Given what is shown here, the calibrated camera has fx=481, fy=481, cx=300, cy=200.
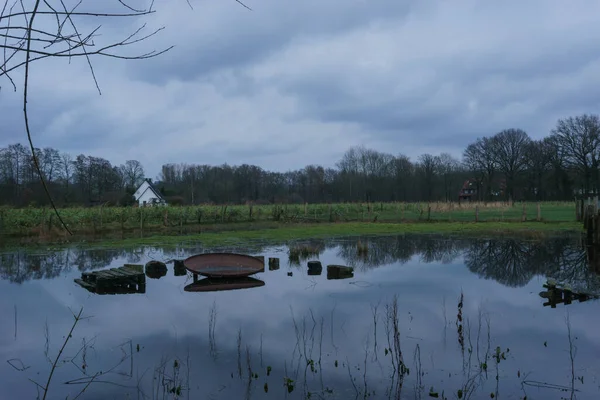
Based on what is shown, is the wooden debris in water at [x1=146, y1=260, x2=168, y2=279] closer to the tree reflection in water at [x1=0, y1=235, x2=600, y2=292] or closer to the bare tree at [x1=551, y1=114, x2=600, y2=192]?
the tree reflection in water at [x1=0, y1=235, x2=600, y2=292]

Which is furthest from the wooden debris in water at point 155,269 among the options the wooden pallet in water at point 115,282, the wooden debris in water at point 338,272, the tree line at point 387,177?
the tree line at point 387,177

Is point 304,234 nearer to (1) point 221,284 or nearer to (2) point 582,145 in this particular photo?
(1) point 221,284

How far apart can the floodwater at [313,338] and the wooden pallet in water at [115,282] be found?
0.42 metres

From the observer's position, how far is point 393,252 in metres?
21.8

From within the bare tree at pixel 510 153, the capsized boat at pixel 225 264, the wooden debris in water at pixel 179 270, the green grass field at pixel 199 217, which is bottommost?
the wooden debris in water at pixel 179 270

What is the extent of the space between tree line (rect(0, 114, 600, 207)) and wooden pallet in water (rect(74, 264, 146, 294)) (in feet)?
121

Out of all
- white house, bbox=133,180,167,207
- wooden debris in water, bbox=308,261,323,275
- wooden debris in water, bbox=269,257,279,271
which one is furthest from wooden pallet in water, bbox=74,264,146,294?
white house, bbox=133,180,167,207

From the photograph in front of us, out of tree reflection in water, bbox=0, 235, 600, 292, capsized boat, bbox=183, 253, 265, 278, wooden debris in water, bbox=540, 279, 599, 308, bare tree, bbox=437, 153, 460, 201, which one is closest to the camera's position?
wooden debris in water, bbox=540, 279, 599, 308

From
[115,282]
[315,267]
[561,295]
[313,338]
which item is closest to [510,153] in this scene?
[315,267]

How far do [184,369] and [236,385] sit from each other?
1108 mm

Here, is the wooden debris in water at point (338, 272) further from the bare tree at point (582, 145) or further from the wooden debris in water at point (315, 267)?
the bare tree at point (582, 145)

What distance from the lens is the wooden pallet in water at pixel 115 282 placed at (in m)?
14.2

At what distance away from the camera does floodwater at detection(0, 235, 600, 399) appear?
7090 mm

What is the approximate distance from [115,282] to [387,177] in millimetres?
68093
